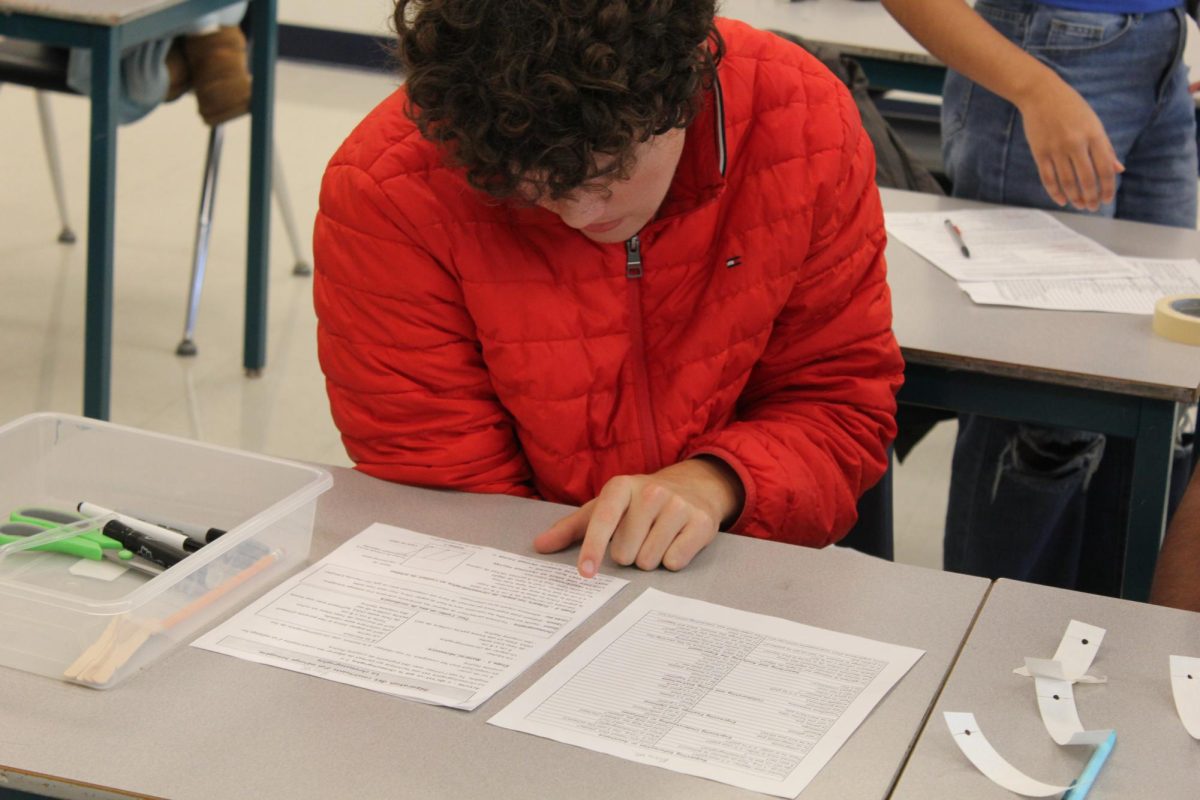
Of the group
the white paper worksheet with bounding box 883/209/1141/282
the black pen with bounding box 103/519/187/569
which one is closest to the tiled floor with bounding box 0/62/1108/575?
the white paper worksheet with bounding box 883/209/1141/282

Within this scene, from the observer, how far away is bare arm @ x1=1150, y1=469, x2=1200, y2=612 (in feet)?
4.33

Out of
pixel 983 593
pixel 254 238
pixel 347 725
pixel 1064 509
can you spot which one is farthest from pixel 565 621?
pixel 254 238

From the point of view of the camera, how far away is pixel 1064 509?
211 centimetres

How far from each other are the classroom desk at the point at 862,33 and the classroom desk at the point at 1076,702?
5.25ft

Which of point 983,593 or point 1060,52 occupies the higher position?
point 1060,52

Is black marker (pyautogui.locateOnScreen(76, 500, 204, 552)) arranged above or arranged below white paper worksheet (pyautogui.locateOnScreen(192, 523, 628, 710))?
above

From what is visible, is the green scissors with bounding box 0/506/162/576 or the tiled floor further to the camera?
the tiled floor

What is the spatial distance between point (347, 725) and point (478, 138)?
0.41 meters

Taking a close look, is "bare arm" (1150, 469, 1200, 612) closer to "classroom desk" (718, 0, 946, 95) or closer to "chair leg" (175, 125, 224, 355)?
"classroom desk" (718, 0, 946, 95)

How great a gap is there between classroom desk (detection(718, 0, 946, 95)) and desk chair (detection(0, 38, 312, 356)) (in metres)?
1.04

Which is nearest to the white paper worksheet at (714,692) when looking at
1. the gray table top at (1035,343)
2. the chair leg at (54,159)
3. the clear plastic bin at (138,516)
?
the clear plastic bin at (138,516)

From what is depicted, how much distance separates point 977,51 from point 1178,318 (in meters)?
0.43

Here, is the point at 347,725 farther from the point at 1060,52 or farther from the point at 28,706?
the point at 1060,52

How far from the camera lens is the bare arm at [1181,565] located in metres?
1.32
